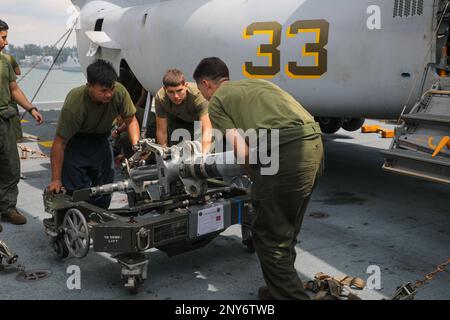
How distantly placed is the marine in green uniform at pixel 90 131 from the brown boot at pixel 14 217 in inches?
36.1

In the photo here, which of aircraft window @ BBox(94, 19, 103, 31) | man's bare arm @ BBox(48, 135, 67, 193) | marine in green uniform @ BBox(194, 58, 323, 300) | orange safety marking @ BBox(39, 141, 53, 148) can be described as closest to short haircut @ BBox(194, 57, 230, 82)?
marine in green uniform @ BBox(194, 58, 323, 300)

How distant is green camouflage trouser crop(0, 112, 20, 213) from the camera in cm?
488

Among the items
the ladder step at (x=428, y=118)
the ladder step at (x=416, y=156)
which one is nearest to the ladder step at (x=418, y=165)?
the ladder step at (x=416, y=156)

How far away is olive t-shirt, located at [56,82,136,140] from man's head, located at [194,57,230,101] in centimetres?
121

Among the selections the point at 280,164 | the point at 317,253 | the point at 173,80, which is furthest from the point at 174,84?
the point at 317,253

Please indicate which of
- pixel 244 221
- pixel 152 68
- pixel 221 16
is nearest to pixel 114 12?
pixel 152 68

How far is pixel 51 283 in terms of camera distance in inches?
141

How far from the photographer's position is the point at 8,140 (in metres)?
4.90

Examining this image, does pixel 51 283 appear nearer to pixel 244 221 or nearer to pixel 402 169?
pixel 244 221

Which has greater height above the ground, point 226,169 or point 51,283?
point 226,169

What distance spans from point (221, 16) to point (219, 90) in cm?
327

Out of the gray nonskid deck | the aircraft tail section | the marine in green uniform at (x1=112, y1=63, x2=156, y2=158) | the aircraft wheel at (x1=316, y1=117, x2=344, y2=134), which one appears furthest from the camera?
the aircraft wheel at (x1=316, y1=117, x2=344, y2=134)

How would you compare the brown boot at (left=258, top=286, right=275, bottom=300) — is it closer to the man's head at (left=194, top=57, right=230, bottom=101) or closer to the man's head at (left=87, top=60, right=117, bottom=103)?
the man's head at (left=194, top=57, right=230, bottom=101)

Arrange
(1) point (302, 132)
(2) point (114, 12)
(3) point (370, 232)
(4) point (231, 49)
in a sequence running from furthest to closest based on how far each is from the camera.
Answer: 1. (2) point (114, 12)
2. (4) point (231, 49)
3. (3) point (370, 232)
4. (1) point (302, 132)
